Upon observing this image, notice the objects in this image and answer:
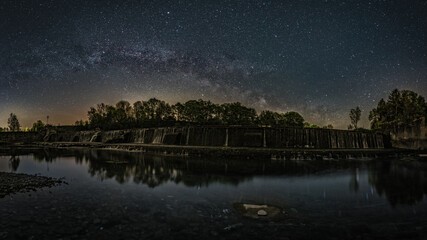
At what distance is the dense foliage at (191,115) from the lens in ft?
275

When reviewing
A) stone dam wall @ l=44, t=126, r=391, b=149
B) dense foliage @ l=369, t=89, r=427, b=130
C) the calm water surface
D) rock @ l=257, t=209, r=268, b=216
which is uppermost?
dense foliage @ l=369, t=89, r=427, b=130

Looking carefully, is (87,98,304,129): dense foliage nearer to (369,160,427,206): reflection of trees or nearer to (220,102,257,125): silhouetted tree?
(220,102,257,125): silhouetted tree

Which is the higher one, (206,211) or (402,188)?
(402,188)

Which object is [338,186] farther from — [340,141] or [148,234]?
[340,141]

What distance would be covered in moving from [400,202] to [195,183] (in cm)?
923

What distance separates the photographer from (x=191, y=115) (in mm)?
86438

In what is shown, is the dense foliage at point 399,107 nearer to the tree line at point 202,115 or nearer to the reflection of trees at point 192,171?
the tree line at point 202,115

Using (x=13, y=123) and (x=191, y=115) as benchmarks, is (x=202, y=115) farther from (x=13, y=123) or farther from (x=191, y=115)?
(x=13, y=123)

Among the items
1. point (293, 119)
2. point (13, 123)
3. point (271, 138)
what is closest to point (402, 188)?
point (271, 138)

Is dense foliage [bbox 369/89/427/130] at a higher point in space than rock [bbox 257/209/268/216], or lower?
higher

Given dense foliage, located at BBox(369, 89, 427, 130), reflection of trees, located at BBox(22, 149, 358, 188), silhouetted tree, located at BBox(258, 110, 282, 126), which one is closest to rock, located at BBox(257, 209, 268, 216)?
reflection of trees, located at BBox(22, 149, 358, 188)

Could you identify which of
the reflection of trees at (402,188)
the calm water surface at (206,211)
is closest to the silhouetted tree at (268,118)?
the reflection of trees at (402,188)

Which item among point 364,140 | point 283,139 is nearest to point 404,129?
point 364,140

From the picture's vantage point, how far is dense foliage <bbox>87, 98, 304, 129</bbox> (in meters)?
83.9
